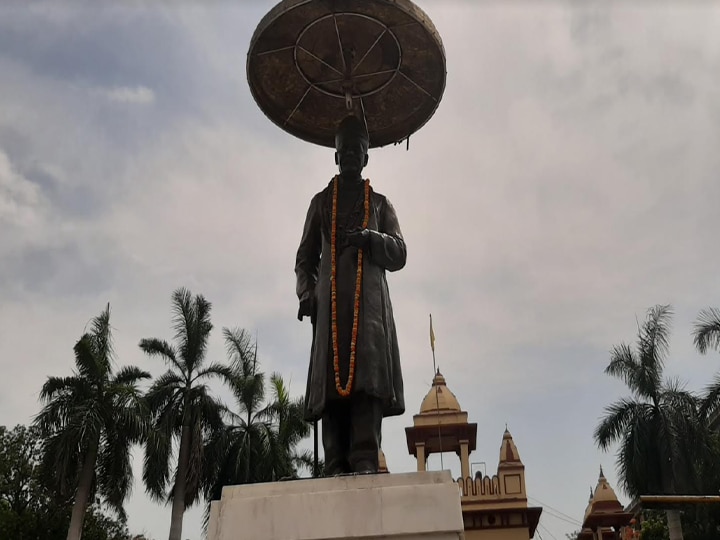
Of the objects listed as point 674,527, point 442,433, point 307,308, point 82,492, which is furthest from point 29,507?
point 307,308

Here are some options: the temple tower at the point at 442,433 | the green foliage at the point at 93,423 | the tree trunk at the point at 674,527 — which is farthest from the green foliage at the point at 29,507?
the tree trunk at the point at 674,527

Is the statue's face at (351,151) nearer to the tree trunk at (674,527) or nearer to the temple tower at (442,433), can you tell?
the tree trunk at (674,527)

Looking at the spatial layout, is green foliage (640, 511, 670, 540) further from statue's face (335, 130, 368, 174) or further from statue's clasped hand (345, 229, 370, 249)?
statue's clasped hand (345, 229, 370, 249)

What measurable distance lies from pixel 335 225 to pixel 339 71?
1328mm

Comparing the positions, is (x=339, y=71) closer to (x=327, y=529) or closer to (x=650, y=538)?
(x=327, y=529)

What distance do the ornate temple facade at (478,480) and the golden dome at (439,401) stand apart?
37 millimetres

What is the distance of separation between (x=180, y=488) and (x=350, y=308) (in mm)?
16487

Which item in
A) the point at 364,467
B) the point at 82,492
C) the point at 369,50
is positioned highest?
the point at 369,50

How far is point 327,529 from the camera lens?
3.39 metres

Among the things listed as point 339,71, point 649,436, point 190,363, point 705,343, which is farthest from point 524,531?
point 339,71

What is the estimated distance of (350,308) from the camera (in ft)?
14.1

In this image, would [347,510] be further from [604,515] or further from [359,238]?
[604,515]

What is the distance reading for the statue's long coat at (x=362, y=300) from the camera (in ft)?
13.5

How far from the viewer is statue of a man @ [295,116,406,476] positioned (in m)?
4.05
